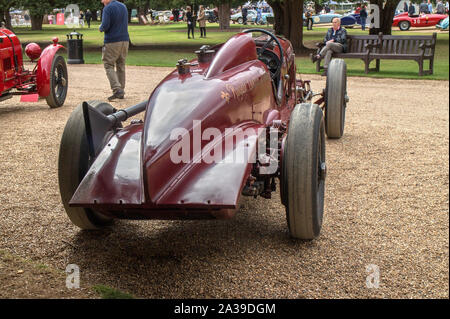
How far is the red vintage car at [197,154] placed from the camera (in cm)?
305

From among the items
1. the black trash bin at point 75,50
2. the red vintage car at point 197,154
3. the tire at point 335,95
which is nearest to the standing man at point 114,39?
the tire at point 335,95

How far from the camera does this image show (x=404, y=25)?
34.7 metres

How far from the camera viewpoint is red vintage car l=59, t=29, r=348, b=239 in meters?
3.05

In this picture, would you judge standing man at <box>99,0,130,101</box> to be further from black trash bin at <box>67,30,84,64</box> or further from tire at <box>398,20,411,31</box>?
tire at <box>398,20,411,31</box>

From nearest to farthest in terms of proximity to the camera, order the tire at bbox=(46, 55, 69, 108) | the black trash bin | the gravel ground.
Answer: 1. the gravel ground
2. the tire at bbox=(46, 55, 69, 108)
3. the black trash bin

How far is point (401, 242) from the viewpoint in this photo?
12.4 feet

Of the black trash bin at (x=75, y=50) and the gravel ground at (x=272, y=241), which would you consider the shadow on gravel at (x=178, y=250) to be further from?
the black trash bin at (x=75, y=50)

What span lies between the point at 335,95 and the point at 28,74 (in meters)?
5.73

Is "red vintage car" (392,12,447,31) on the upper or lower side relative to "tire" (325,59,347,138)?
upper

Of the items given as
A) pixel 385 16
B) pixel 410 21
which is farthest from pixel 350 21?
pixel 385 16

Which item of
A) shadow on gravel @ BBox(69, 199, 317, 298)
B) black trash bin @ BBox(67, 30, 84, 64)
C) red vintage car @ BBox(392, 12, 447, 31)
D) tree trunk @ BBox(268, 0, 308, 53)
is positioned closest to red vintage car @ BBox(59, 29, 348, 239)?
shadow on gravel @ BBox(69, 199, 317, 298)

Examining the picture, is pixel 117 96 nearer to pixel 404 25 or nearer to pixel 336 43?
pixel 336 43

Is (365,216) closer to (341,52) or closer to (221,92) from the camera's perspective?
(221,92)

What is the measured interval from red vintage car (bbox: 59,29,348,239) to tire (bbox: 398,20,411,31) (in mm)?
33012
